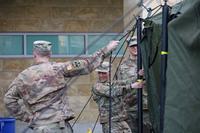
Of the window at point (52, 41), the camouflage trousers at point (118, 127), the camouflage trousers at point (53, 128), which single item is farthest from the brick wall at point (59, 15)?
the camouflage trousers at point (53, 128)

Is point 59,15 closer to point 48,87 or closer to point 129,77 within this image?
point 129,77

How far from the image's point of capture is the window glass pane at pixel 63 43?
45.9ft

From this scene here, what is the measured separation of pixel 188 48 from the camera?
3916mm

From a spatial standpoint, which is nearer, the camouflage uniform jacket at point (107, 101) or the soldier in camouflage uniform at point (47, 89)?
the soldier in camouflage uniform at point (47, 89)

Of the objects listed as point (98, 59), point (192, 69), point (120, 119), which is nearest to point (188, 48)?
point (192, 69)

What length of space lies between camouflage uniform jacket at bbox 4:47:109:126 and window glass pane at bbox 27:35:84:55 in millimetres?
7760

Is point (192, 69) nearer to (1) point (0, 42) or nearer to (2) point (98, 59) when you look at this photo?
(2) point (98, 59)

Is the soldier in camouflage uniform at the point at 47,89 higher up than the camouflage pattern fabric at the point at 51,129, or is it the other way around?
the soldier in camouflage uniform at the point at 47,89

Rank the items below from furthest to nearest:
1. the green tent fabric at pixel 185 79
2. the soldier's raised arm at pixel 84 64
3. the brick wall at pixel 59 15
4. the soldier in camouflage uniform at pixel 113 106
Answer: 1. the brick wall at pixel 59 15
2. the soldier in camouflage uniform at pixel 113 106
3. the soldier's raised arm at pixel 84 64
4. the green tent fabric at pixel 185 79

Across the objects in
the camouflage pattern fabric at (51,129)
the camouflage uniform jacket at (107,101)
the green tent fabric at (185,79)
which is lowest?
the camouflage pattern fabric at (51,129)

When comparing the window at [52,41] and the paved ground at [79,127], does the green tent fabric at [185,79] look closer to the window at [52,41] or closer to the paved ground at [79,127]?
the paved ground at [79,127]

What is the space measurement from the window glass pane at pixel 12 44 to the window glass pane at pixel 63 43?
0.74 ft

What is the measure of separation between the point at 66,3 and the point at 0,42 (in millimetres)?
2093

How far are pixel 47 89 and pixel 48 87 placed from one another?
0.03 meters
